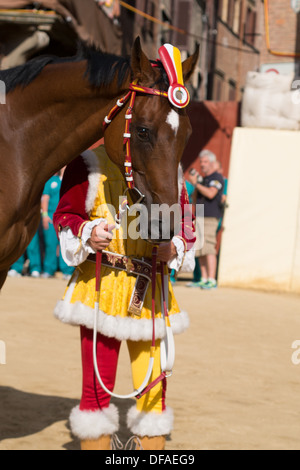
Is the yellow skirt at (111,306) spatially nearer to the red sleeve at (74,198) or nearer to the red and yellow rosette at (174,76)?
the red sleeve at (74,198)

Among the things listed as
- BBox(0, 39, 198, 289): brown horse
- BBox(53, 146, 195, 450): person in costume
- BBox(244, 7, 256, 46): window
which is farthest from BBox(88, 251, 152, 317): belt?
BBox(244, 7, 256, 46): window

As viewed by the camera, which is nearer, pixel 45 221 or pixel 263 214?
pixel 45 221

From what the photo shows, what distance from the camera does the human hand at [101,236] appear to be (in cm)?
308

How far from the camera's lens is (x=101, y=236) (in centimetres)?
308

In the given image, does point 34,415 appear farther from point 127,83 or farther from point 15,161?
point 127,83

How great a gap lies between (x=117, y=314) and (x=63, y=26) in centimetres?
874

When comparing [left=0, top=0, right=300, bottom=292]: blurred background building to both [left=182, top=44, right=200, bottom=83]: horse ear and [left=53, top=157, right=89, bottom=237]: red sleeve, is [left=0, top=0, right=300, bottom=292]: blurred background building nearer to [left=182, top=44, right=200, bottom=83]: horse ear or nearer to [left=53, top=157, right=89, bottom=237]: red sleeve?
[left=53, top=157, right=89, bottom=237]: red sleeve

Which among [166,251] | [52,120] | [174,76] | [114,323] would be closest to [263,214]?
[166,251]

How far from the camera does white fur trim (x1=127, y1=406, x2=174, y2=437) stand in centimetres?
325

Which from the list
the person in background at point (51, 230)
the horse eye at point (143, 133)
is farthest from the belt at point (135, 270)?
the person in background at point (51, 230)

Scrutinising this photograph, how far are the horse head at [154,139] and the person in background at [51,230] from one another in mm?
7461

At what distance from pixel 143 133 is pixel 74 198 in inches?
24.3

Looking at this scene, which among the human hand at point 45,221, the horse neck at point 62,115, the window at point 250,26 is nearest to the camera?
the horse neck at point 62,115

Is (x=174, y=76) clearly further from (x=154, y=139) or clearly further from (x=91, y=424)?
(x=91, y=424)
